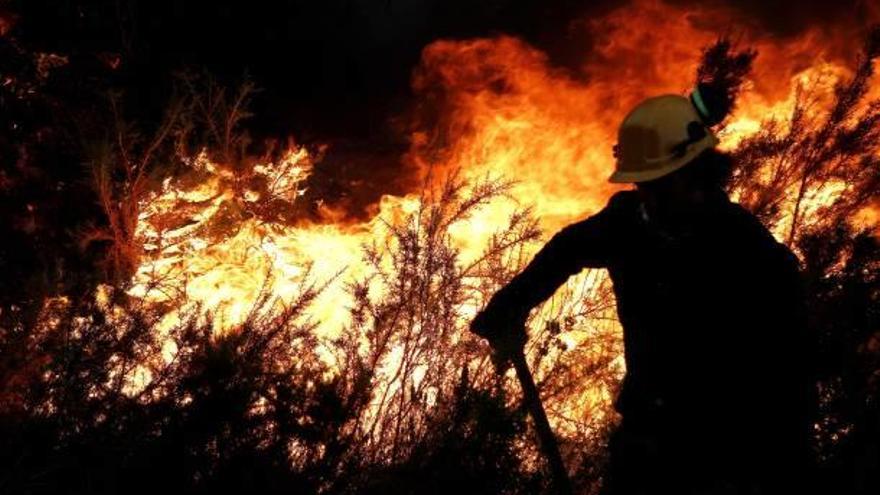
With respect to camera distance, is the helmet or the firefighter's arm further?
the firefighter's arm

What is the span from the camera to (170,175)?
677 cm

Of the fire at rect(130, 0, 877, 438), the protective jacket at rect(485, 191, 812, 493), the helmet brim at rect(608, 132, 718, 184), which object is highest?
the fire at rect(130, 0, 877, 438)

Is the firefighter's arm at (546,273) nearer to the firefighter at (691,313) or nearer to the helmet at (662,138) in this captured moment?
the firefighter at (691,313)

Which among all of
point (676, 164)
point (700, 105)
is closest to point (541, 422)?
point (676, 164)

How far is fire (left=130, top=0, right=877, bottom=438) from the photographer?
21.8ft

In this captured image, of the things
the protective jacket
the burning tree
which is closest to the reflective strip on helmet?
the protective jacket

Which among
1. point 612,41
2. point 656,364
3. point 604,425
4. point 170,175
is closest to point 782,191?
point 612,41

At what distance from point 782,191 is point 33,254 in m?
7.88

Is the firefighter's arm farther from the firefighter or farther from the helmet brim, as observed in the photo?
the helmet brim

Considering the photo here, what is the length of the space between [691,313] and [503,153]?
507 cm

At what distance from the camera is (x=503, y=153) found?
277 inches

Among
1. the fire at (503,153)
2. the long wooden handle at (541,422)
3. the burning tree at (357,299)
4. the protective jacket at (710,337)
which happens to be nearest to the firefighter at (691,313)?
A: the protective jacket at (710,337)

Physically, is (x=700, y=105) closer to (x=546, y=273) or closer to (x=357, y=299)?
(x=546, y=273)

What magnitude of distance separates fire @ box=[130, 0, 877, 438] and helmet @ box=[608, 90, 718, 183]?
160 inches
